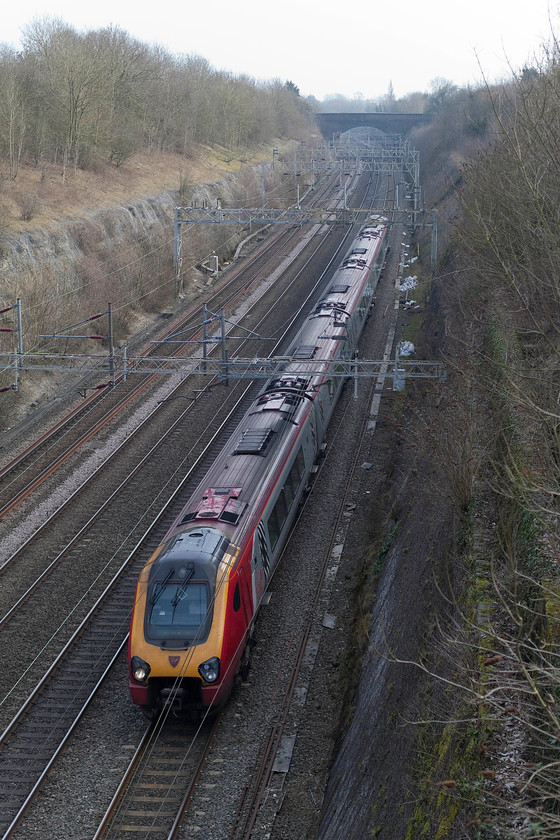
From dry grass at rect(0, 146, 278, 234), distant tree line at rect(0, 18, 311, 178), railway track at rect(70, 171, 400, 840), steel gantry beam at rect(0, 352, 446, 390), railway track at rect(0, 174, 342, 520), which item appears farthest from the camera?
distant tree line at rect(0, 18, 311, 178)

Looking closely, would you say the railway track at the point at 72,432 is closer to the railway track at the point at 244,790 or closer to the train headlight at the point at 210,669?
the railway track at the point at 244,790

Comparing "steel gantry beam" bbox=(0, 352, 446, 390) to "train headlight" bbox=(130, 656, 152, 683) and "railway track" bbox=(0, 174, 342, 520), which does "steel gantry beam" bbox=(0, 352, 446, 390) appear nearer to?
"railway track" bbox=(0, 174, 342, 520)

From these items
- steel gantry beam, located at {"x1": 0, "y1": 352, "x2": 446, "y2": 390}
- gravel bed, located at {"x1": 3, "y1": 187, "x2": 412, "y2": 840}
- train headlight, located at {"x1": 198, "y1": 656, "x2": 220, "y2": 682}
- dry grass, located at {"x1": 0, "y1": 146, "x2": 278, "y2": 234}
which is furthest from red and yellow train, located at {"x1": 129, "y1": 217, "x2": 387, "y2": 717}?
dry grass, located at {"x1": 0, "y1": 146, "x2": 278, "y2": 234}

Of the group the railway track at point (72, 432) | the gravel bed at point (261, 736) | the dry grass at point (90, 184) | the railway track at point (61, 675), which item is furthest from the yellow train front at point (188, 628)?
the dry grass at point (90, 184)

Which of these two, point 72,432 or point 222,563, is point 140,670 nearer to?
point 222,563

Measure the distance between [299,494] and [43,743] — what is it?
8680 mm

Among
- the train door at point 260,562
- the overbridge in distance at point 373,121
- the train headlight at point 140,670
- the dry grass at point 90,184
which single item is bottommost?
the train headlight at point 140,670

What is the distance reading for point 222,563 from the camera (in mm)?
13531

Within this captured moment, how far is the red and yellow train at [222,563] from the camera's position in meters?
12.7

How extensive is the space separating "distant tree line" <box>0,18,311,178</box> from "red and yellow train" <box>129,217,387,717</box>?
2808cm

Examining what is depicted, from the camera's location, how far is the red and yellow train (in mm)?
12734

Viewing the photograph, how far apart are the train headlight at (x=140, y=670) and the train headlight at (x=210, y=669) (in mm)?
826

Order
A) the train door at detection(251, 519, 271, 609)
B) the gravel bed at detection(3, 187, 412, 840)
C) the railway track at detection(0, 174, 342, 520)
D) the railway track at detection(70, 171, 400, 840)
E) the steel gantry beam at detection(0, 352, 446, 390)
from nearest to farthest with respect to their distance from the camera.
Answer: the railway track at detection(70, 171, 400, 840), the gravel bed at detection(3, 187, 412, 840), the train door at detection(251, 519, 271, 609), the steel gantry beam at detection(0, 352, 446, 390), the railway track at detection(0, 174, 342, 520)

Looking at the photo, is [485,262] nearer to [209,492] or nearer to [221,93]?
[209,492]
